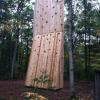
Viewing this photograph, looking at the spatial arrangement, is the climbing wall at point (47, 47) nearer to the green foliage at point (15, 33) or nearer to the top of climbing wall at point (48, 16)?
the top of climbing wall at point (48, 16)

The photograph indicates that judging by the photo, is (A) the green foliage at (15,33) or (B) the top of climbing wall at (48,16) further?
(A) the green foliage at (15,33)

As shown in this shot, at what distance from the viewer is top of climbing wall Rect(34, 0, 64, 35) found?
33.0 ft

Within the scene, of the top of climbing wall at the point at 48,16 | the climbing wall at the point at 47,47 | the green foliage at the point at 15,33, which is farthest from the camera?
the green foliage at the point at 15,33

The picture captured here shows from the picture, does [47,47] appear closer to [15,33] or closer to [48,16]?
[48,16]

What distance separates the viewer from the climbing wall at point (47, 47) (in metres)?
9.45

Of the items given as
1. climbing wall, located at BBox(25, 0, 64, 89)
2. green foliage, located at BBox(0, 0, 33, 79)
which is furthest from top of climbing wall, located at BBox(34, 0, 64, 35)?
green foliage, located at BBox(0, 0, 33, 79)

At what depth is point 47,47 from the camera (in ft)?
33.0

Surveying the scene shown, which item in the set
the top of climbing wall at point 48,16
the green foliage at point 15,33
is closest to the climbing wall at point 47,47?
the top of climbing wall at point 48,16

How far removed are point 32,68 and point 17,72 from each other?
11485 mm

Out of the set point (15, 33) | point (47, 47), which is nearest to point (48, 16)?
point (47, 47)

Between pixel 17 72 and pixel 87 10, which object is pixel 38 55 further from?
pixel 17 72

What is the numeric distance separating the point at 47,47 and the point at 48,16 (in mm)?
1446

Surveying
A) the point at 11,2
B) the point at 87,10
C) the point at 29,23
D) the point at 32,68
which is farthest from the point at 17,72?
the point at 32,68

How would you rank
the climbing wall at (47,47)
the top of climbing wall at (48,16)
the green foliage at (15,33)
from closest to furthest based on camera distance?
the climbing wall at (47,47) → the top of climbing wall at (48,16) → the green foliage at (15,33)
